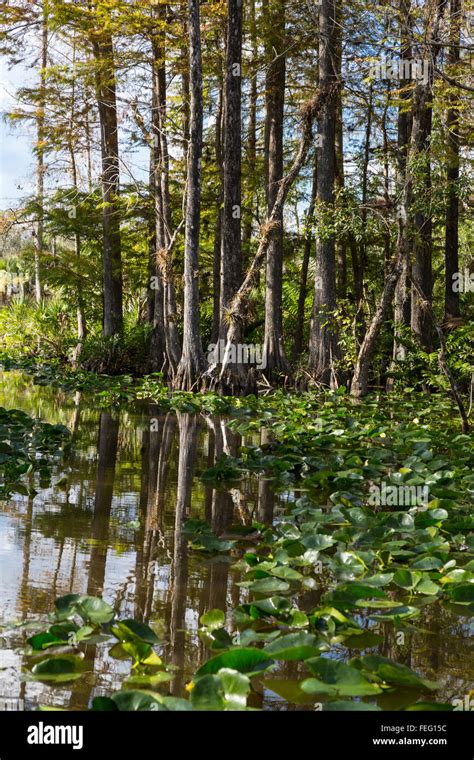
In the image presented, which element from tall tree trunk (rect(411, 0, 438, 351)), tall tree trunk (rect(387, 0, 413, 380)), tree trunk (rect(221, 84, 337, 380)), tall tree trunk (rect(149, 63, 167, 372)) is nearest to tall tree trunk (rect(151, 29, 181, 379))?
tall tree trunk (rect(149, 63, 167, 372))

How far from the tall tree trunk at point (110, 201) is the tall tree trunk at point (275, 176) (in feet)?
12.1

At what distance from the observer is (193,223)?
50.1 feet

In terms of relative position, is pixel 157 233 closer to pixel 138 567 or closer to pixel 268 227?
pixel 268 227

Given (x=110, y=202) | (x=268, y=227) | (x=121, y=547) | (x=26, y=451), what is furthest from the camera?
(x=110, y=202)

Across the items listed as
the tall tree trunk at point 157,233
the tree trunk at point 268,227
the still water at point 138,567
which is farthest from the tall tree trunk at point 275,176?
the still water at point 138,567

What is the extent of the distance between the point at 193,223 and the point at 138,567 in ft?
39.0

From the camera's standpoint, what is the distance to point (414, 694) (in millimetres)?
2682

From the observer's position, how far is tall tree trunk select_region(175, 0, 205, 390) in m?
14.8

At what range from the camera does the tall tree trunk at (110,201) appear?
18688 millimetres

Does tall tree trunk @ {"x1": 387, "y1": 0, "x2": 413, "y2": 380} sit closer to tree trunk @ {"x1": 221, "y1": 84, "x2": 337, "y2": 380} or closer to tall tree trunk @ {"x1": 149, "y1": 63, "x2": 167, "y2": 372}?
tree trunk @ {"x1": 221, "y1": 84, "x2": 337, "y2": 380}

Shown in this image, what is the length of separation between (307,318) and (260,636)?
19.9 meters

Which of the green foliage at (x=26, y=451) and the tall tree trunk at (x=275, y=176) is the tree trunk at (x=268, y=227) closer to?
the tall tree trunk at (x=275, y=176)

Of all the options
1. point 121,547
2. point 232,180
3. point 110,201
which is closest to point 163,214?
point 232,180

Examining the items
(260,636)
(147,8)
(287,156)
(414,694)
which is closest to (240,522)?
(260,636)
